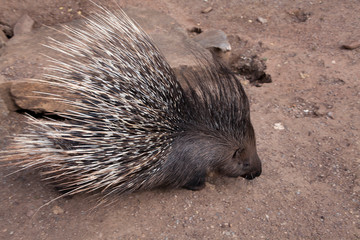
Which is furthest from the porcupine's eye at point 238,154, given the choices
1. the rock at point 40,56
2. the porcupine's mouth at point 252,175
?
the rock at point 40,56

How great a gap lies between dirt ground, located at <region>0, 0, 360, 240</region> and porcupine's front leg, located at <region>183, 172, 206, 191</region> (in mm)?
47

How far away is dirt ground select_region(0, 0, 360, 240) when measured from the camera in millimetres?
1854

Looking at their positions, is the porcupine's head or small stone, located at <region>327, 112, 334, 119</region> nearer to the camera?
the porcupine's head

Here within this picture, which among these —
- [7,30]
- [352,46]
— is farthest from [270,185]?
[7,30]

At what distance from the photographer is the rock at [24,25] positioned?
3.28 metres

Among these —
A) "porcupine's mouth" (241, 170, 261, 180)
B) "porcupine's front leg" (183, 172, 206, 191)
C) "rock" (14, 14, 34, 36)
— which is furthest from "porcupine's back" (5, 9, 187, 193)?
"rock" (14, 14, 34, 36)

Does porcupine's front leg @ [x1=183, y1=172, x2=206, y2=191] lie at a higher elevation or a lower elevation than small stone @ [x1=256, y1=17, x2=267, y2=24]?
higher

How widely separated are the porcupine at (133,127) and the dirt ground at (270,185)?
0.45ft

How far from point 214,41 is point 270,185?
172 centimetres

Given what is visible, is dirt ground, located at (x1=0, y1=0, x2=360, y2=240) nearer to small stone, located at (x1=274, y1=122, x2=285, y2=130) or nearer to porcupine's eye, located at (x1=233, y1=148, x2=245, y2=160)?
small stone, located at (x1=274, y1=122, x2=285, y2=130)

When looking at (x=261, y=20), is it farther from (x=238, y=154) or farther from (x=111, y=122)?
(x=111, y=122)

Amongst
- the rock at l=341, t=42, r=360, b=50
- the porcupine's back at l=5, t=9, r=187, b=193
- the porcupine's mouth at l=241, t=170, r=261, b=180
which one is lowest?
the rock at l=341, t=42, r=360, b=50

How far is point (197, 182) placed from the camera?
2033mm

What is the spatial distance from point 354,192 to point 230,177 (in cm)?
81
